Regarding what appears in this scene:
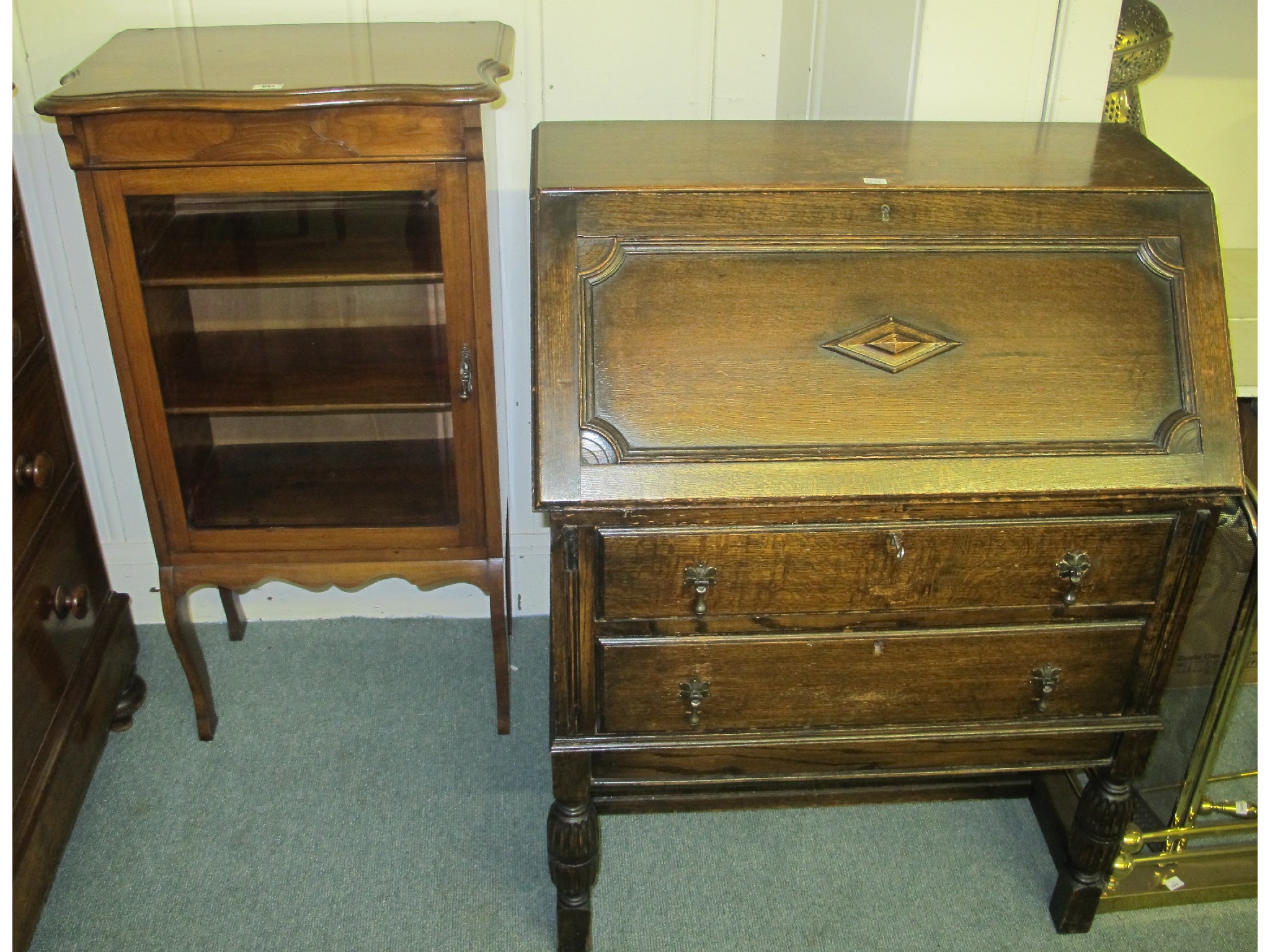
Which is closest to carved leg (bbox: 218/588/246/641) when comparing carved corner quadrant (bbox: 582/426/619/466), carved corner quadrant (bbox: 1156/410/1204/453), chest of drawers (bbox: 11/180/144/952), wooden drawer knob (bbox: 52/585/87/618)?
chest of drawers (bbox: 11/180/144/952)

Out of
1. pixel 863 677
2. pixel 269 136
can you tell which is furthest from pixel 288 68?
pixel 863 677

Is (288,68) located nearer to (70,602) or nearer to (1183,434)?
(70,602)

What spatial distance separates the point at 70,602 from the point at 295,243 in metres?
0.85

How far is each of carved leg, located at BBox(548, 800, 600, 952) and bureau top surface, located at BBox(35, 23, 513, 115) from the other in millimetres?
1131

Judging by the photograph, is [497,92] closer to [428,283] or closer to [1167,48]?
[428,283]

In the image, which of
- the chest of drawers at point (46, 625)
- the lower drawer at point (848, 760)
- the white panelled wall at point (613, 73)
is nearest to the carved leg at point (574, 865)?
the lower drawer at point (848, 760)

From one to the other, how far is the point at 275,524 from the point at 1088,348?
147cm

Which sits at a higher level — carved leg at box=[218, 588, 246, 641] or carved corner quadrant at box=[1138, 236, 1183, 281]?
carved corner quadrant at box=[1138, 236, 1183, 281]

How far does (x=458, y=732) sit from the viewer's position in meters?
2.43

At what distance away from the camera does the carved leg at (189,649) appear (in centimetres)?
216

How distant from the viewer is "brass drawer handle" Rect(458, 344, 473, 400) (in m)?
1.91

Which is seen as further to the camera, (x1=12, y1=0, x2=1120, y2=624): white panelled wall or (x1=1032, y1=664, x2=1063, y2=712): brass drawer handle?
(x1=12, y1=0, x2=1120, y2=624): white panelled wall

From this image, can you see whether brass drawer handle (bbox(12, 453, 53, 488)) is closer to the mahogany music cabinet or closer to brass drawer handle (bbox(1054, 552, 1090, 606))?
the mahogany music cabinet

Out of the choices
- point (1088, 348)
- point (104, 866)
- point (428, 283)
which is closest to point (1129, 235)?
point (1088, 348)
